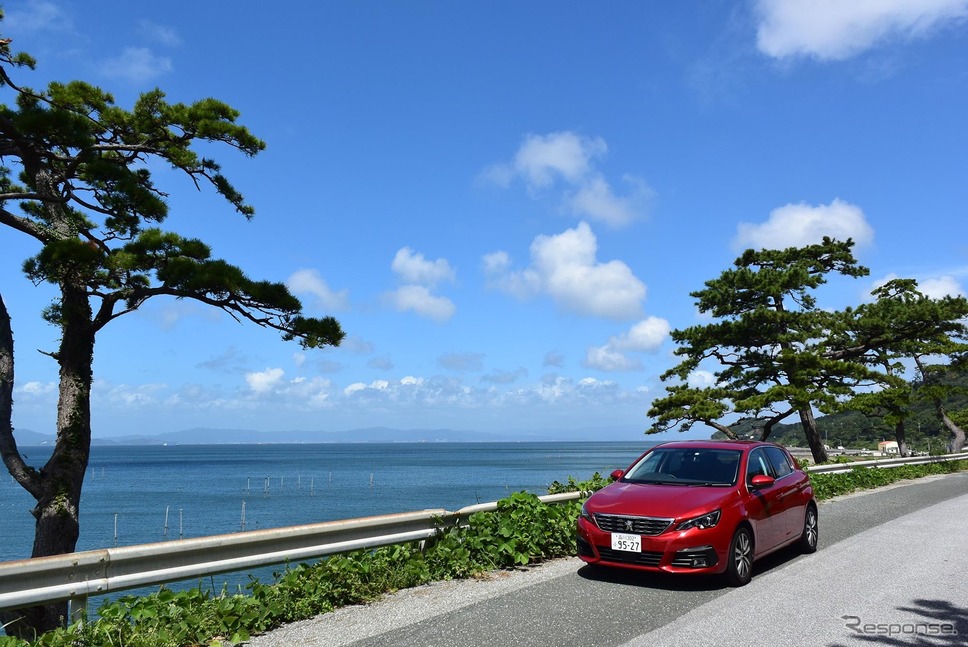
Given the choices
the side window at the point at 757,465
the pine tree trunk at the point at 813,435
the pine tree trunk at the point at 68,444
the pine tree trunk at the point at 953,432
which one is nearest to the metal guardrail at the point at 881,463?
the pine tree trunk at the point at 813,435

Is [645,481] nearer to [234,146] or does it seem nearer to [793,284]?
[234,146]

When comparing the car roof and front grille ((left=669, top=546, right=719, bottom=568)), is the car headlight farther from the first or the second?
the car roof

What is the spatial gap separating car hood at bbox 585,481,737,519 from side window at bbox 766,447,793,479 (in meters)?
1.79

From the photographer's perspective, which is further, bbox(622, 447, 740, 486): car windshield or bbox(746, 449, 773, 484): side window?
bbox(746, 449, 773, 484): side window

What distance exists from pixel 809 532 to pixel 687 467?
2396mm

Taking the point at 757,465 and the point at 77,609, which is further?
the point at 757,465

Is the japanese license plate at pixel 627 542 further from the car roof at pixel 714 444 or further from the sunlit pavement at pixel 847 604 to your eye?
the car roof at pixel 714 444

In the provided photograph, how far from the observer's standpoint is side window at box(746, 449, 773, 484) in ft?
27.6

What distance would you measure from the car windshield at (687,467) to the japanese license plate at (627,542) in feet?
3.93

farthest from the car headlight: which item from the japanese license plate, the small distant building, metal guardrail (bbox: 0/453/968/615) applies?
the small distant building

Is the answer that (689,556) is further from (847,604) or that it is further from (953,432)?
(953,432)

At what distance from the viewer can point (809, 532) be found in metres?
9.50

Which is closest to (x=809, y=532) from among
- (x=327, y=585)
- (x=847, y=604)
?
(x=847, y=604)

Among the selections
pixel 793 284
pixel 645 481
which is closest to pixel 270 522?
pixel 793 284
